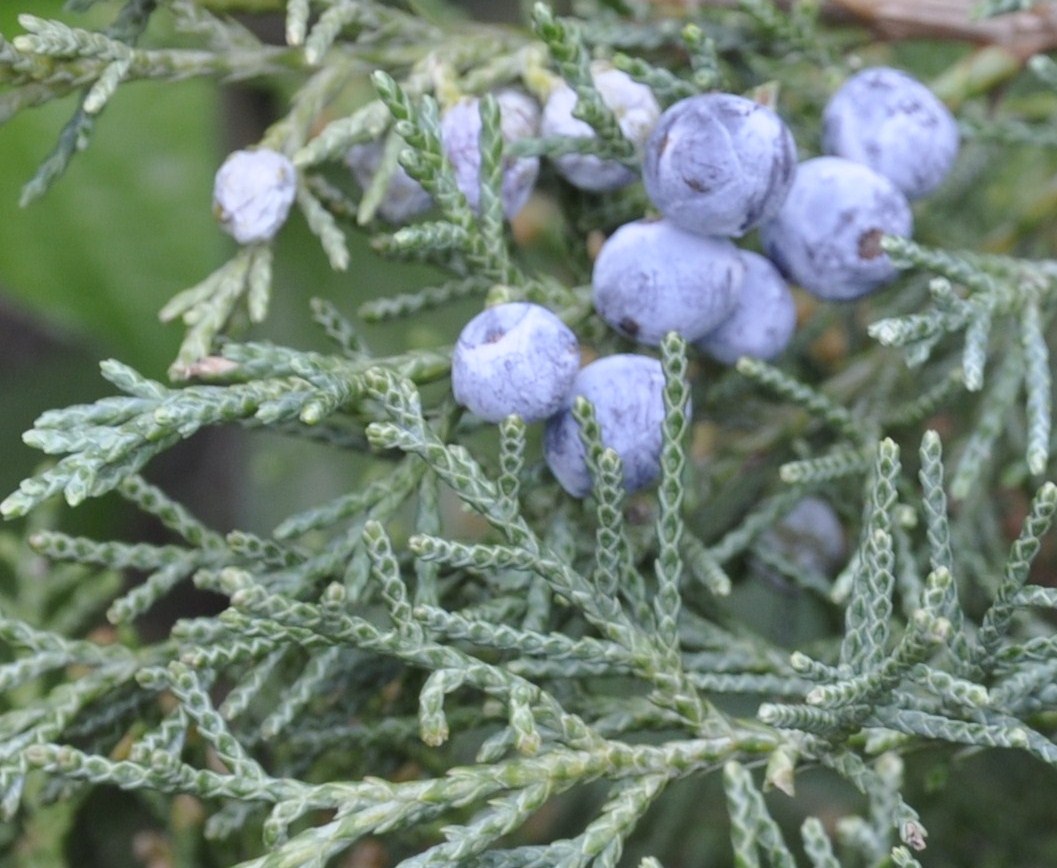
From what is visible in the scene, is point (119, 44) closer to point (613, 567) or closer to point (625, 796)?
point (613, 567)

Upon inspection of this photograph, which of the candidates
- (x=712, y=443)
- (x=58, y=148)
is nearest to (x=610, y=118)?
(x=58, y=148)

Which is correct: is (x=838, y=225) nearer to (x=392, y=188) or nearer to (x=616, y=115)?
(x=616, y=115)

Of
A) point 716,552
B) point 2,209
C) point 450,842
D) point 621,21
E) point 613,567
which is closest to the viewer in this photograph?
point 450,842

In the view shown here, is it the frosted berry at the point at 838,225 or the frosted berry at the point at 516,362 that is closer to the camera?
the frosted berry at the point at 516,362

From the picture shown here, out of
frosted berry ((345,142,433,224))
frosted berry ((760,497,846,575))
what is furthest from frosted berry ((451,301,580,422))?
frosted berry ((760,497,846,575))

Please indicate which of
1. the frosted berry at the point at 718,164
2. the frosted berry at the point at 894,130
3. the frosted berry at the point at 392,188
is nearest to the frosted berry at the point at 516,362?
the frosted berry at the point at 718,164

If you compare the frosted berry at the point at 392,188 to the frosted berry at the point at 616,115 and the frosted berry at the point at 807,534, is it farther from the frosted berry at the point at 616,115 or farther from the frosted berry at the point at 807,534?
Answer: the frosted berry at the point at 807,534
